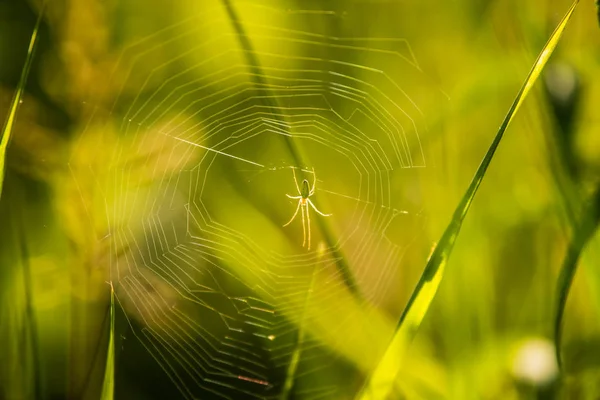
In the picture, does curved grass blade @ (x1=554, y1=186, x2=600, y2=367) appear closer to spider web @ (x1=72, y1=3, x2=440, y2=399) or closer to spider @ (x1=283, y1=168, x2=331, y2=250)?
spider web @ (x1=72, y1=3, x2=440, y2=399)

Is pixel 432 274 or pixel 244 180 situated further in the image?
pixel 244 180

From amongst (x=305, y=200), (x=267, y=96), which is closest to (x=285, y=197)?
(x=305, y=200)

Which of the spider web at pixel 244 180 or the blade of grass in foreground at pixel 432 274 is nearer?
the blade of grass in foreground at pixel 432 274

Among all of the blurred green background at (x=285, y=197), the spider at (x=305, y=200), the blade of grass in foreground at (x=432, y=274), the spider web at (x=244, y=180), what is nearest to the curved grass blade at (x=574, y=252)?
the blurred green background at (x=285, y=197)

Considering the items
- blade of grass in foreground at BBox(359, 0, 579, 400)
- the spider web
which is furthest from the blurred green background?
blade of grass in foreground at BBox(359, 0, 579, 400)

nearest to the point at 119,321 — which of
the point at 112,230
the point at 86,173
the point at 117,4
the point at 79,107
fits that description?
the point at 112,230

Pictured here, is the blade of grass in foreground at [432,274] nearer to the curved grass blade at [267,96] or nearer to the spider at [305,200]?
the curved grass blade at [267,96]

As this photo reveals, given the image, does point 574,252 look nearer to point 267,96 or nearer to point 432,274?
point 432,274

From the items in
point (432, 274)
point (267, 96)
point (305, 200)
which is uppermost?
point (267, 96)
